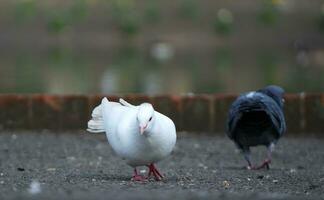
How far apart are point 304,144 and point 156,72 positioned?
10.7 meters

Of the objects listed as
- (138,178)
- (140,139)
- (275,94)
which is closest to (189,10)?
(275,94)

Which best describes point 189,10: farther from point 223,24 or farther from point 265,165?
point 265,165

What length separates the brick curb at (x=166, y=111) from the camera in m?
10.3

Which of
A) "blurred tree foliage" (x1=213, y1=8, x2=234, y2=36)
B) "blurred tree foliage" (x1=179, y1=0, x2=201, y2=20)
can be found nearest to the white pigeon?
"blurred tree foliage" (x1=213, y1=8, x2=234, y2=36)

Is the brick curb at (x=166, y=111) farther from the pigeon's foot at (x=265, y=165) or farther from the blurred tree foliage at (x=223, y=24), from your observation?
the blurred tree foliage at (x=223, y=24)

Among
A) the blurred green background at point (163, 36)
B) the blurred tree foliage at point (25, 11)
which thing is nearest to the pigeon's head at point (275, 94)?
the blurred green background at point (163, 36)

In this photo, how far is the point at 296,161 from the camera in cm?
894

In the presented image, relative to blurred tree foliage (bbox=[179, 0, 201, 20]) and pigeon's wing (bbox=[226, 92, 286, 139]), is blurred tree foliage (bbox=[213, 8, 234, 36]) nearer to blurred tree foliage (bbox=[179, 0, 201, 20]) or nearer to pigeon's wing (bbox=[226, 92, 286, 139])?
blurred tree foliage (bbox=[179, 0, 201, 20])

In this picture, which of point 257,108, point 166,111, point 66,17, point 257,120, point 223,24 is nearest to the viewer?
point 257,108

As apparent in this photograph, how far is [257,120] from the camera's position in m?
8.38

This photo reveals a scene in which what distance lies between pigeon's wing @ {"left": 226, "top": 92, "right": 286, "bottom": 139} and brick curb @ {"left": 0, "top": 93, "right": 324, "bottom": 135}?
6.35 feet

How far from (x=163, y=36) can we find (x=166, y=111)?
1968 cm

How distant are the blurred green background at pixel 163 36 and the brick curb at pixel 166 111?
10285 millimetres

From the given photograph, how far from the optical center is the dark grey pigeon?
26.8 ft
